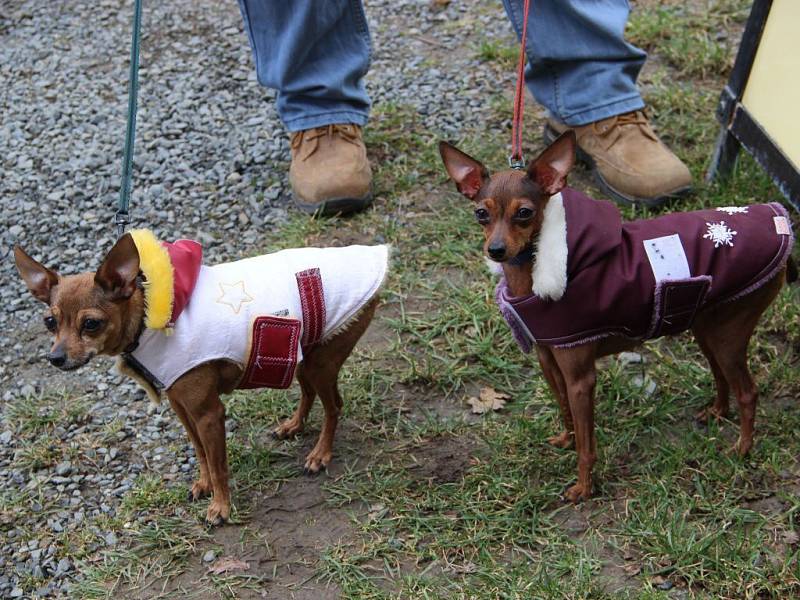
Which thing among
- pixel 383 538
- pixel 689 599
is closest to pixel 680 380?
pixel 689 599

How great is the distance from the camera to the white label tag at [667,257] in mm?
2928

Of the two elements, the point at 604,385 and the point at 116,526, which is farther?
the point at 604,385

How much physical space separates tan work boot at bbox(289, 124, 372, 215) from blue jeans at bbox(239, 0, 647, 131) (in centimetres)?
7

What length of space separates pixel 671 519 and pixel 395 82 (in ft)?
11.9

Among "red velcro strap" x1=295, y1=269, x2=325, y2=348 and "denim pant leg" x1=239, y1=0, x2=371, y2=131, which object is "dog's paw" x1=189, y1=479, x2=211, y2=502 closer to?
"red velcro strap" x1=295, y1=269, x2=325, y2=348

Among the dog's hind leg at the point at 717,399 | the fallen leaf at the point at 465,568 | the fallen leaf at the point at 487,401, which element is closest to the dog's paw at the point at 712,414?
the dog's hind leg at the point at 717,399

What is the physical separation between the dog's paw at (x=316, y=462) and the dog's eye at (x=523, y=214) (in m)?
1.21

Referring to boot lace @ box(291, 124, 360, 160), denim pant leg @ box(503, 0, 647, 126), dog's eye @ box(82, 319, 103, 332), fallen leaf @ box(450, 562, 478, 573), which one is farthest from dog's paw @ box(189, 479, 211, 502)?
denim pant leg @ box(503, 0, 647, 126)

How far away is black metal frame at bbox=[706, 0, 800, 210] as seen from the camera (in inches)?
161

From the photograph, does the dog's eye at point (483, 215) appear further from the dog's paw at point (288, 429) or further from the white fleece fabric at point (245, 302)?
the dog's paw at point (288, 429)

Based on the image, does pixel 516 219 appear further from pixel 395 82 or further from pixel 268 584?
pixel 395 82

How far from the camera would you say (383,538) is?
3.14m

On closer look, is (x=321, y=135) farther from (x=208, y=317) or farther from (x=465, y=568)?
(x=465, y=568)

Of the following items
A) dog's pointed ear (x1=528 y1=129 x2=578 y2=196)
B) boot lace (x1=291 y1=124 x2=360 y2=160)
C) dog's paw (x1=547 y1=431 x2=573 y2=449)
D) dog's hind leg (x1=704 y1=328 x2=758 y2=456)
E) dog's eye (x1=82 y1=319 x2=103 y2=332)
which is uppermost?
dog's pointed ear (x1=528 y1=129 x2=578 y2=196)
